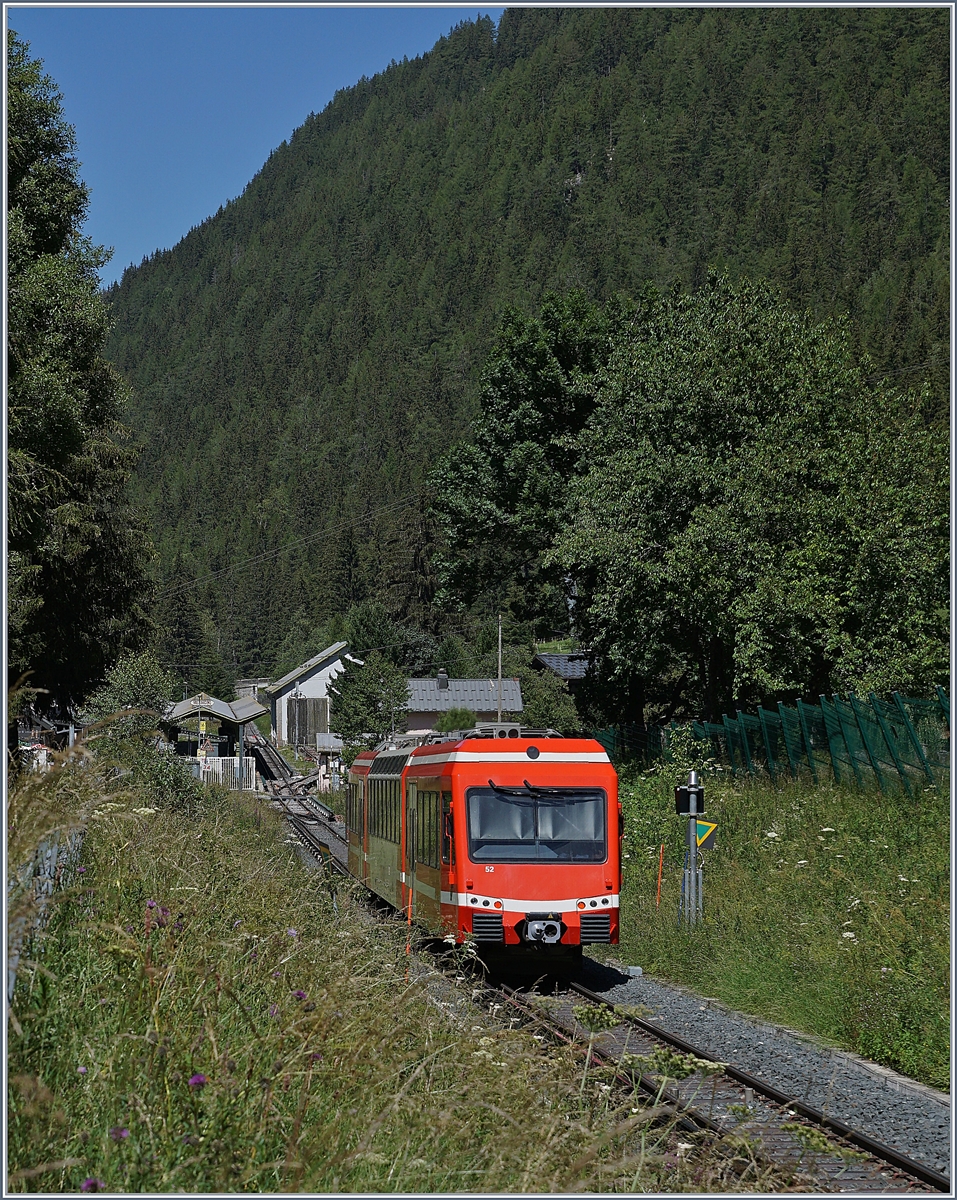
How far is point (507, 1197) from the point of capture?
14.4 feet

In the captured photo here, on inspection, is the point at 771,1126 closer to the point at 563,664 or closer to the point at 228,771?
the point at 228,771

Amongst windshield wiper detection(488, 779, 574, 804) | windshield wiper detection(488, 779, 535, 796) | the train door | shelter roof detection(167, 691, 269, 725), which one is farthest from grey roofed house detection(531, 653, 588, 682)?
windshield wiper detection(488, 779, 535, 796)

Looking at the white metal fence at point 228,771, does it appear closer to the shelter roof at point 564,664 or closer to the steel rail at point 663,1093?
the shelter roof at point 564,664

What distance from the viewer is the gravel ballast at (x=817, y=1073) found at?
27.6 feet

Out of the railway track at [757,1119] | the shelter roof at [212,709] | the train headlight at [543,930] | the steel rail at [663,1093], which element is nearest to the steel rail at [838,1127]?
the railway track at [757,1119]

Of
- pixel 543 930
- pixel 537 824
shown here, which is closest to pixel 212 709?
pixel 537 824

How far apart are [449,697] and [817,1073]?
78.4m

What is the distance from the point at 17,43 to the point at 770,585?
55.7ft

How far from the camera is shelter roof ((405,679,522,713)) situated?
8644 centimetres

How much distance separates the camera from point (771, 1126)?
7.98 m

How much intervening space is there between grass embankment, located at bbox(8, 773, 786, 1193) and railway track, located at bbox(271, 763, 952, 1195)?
0.34m

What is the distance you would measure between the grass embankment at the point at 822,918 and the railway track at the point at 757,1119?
172 centimetres

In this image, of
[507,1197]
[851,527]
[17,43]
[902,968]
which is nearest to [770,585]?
[851,527]

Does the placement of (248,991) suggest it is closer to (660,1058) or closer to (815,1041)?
(660,1058)
